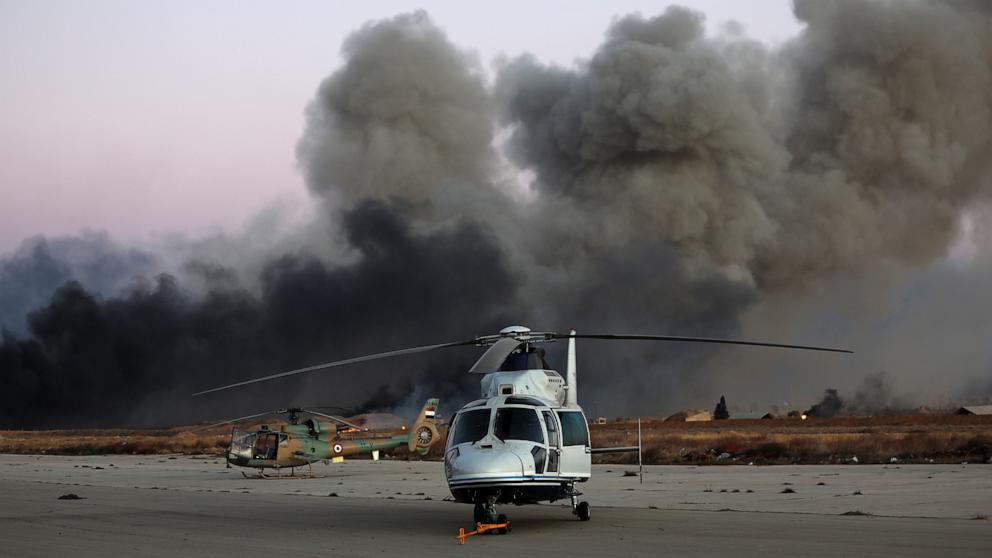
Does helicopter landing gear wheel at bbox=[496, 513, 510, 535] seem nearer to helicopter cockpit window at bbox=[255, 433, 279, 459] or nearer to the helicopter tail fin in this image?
helicopter cockpit window at bbox=[255, 433, 279, 459]

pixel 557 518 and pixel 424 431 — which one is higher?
pixel 424 431

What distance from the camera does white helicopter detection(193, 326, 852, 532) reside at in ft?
49.2

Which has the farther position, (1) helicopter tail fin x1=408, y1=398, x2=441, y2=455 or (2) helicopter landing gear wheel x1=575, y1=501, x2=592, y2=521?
(1) helicopter tail fin x1=408, y1=398, x2=441, y2=455

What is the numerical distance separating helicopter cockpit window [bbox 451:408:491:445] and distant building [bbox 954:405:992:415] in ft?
214

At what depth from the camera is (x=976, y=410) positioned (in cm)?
7288

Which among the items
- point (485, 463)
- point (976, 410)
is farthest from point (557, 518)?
point (976, 410)

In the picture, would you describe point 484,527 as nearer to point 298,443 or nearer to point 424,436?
point 298,443

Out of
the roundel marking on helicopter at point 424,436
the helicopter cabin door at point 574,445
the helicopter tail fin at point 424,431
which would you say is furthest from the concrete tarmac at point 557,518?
the roundel marking on helicopter at point 424,436

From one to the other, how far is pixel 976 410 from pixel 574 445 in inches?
2560

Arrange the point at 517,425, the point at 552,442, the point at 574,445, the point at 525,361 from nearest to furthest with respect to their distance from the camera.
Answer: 1. the point at 517,425
2. the point at 552,442
3. the point at 574,445
4. the point at 525,361

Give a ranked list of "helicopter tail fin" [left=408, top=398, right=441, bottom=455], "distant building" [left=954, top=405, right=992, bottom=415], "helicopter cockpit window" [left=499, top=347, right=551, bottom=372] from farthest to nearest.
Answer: "distant building" [left=954, top=405, right=992, bottom=415]
"helicopter tail fin" [left=408, top=398, right=441, bottom=455]
"helicopter cockpit window" [left=499, top=347, right=551, bottom=372]

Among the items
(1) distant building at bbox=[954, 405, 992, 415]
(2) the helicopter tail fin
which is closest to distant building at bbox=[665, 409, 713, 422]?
(1) distant building at bbox=[954, 405, 992, 415]

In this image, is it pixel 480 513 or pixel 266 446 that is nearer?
pixel 480 513

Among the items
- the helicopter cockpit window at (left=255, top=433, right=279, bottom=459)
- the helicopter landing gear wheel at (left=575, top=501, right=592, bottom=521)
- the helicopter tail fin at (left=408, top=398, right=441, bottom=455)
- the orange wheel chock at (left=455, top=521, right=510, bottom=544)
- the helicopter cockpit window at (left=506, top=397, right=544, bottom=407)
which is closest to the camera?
the orange wheel chock at (left=455, top=521, right=510, bottom=544)
